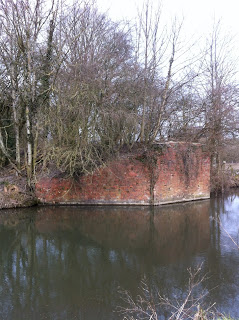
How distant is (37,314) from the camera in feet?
13.8

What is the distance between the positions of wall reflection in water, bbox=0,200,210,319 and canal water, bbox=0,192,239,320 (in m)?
0.02

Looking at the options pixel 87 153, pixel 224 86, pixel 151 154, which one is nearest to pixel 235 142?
pixel 224 86

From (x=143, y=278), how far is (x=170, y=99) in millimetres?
10492

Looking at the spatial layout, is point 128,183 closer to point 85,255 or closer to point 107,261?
point 85,255

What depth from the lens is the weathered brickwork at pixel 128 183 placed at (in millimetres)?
12828

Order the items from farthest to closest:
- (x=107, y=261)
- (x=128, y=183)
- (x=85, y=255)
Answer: (x=128, y=183), (x=85, y=255), (x=107, y=261)

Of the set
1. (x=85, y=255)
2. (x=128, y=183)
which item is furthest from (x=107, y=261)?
(x=128, y=183)

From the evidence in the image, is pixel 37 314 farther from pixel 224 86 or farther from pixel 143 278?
pixel 224 86

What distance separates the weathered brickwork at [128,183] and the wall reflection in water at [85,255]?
1310 millimetres

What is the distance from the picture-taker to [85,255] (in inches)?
265

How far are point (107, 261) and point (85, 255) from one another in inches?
26.1

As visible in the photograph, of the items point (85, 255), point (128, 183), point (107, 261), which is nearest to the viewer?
point (107, 261)

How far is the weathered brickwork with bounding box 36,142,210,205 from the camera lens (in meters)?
12.8

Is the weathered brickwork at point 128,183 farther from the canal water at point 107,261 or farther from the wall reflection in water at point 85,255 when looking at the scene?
the canal water at point 107,261
